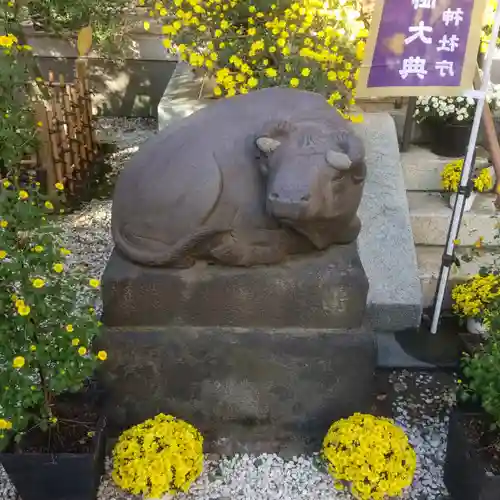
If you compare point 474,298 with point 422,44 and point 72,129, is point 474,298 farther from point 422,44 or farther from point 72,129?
point 72,129

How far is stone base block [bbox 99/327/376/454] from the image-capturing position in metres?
2.58

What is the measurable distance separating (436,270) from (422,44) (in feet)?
5.05

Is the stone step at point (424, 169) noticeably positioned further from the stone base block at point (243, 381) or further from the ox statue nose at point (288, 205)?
the ox statue nose at point (288, 205)

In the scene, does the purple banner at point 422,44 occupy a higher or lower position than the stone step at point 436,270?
higher

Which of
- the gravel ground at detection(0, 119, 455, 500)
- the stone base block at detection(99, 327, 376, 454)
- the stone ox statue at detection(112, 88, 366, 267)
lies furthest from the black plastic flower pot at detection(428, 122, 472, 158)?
the stone base block at detection(99, 327, 376, 454)

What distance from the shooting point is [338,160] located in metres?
2.21

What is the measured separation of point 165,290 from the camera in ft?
8.21

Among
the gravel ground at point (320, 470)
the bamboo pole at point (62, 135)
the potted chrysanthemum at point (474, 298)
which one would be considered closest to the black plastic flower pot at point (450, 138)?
the potted chrysanthemum at point (474, 298)

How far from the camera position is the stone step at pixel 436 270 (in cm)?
387

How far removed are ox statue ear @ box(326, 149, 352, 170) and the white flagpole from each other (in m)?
1.12

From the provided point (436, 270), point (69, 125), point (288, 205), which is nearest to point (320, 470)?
point (288, 205)

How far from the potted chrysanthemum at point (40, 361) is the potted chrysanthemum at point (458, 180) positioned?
2718mm

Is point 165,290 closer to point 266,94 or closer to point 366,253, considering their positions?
point 266,94

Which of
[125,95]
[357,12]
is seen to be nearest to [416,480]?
[357,12]
